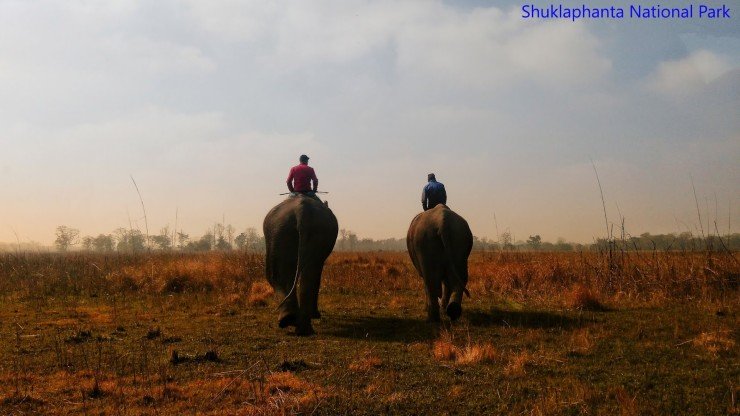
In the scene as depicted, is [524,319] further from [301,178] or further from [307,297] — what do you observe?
[301,178]

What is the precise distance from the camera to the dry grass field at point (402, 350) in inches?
174

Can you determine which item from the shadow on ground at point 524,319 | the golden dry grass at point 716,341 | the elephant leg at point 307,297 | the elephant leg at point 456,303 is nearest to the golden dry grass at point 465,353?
the elephant leg at point 456,303

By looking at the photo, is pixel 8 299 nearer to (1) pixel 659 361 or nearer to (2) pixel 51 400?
(2) pixel 51 400

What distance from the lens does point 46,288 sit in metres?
14.1

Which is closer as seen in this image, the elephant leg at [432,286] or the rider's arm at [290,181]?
the elephant leg at [432,286]

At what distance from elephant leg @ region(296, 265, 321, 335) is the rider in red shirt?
2035 millimetres

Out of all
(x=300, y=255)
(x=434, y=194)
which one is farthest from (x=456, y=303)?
(x=434, y=194)

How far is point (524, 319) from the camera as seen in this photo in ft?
29.4

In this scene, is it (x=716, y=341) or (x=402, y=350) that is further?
(x=402, y=350)

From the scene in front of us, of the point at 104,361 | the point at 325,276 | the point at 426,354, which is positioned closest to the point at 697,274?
the point at 426,354

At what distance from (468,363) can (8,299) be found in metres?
12.9

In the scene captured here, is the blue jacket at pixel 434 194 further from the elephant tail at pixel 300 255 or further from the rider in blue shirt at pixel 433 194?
the elephant tail at pixel 300 255

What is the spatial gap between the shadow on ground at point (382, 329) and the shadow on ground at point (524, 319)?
1113mm

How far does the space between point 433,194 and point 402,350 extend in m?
5.20
